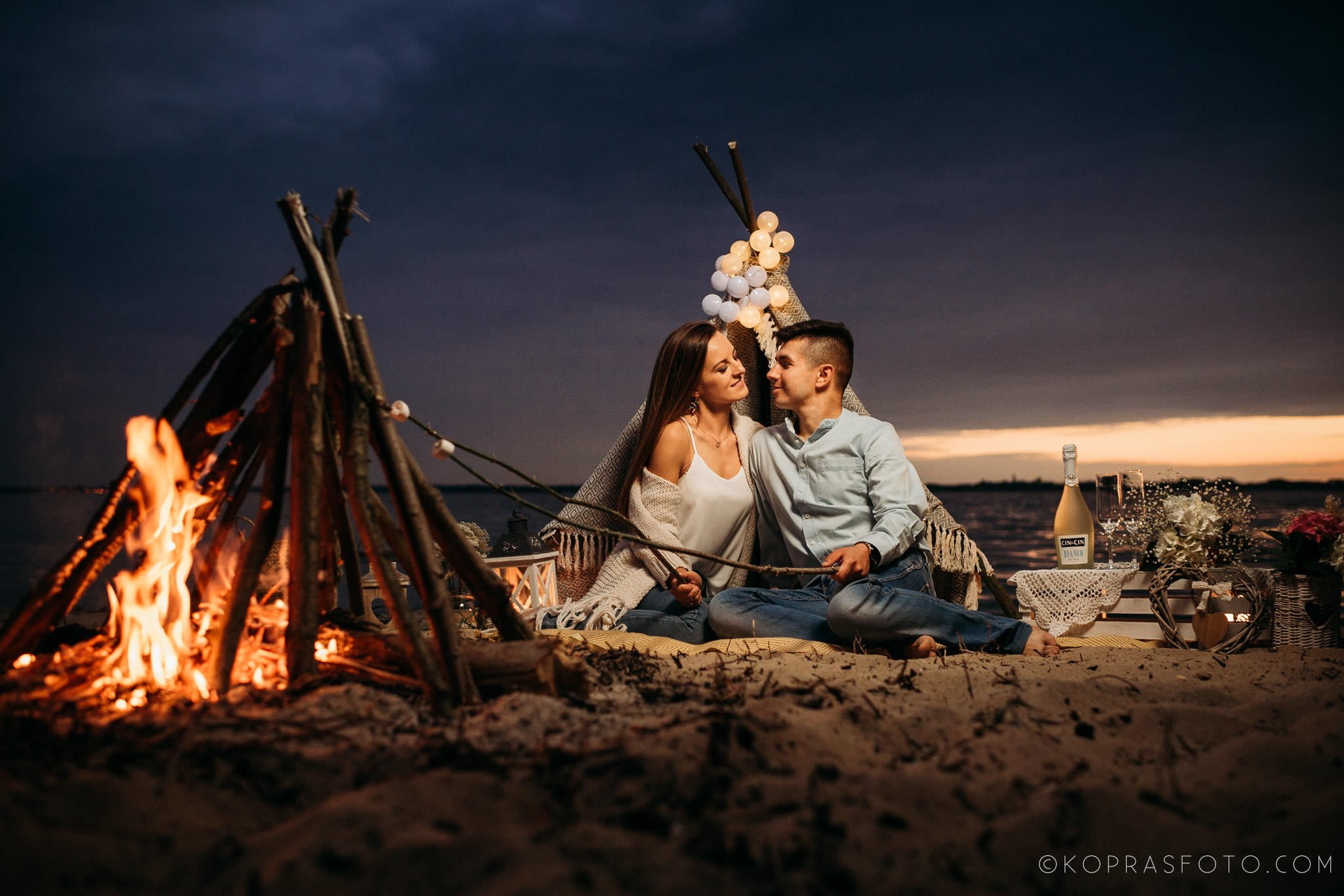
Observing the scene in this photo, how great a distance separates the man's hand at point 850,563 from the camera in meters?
3.51

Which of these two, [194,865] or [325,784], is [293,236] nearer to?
[325,784]

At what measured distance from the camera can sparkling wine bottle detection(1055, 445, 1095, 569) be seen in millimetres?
4105

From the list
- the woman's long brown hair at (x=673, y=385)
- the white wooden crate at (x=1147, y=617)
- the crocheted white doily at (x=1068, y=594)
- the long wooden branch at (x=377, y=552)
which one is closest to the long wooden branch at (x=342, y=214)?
the long wooden branch at (x=377, y=552)

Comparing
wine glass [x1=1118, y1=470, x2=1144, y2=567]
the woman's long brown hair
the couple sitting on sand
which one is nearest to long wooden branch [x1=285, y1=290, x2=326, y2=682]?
the couple sitting on sand

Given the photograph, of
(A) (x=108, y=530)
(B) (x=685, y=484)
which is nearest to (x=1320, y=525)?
(B) (x=685, y=484)

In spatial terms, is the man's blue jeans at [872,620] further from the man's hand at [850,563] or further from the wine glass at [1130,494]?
the wine glass at [1130,494]

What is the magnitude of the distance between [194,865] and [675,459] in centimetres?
304

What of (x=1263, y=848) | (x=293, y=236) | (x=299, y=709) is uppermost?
(x=293, y=236)

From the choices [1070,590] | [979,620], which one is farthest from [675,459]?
[1070,590]

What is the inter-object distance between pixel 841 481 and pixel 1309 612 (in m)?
2.04

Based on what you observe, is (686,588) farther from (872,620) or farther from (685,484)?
(872,620)

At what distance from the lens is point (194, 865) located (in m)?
1.41

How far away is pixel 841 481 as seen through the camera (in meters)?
4.05

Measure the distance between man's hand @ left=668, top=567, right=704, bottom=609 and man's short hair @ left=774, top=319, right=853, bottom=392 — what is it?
1.23 m
